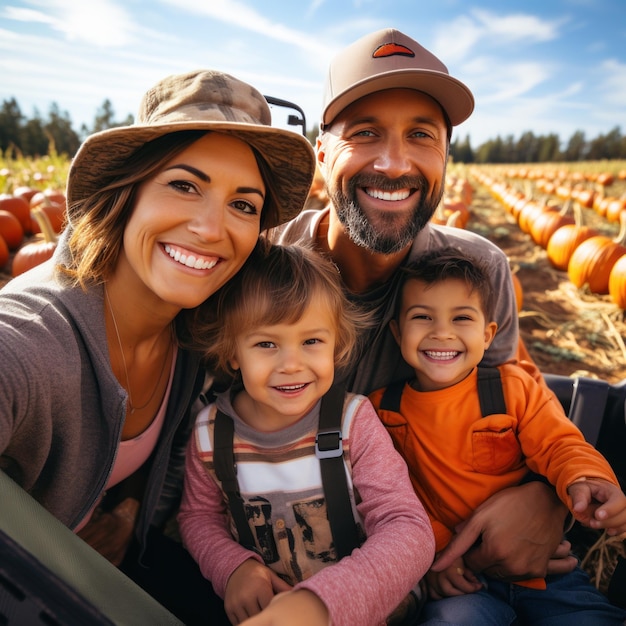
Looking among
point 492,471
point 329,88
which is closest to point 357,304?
point 492,471

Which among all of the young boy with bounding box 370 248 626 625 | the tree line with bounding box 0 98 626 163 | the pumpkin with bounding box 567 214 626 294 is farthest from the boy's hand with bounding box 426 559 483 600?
the tree line with bounding box 0 98 626 163

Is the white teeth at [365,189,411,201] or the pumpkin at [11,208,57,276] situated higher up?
the white teeth at [365,189,411,201]

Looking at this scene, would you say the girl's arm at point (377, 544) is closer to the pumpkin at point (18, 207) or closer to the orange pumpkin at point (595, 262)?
the orange pumpkin at point (595, 262)

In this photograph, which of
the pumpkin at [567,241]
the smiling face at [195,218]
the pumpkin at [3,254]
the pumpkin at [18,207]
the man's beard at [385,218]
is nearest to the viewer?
the smiling face at [195,218]

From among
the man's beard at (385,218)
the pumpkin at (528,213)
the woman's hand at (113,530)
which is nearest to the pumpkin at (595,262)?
the pumpkin at (528,213)

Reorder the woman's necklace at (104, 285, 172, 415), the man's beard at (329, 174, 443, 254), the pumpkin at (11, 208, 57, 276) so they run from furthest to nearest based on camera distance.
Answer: the pumpkin at (11, 208, 57, 276) < the man's beard at (329, 174, 443, 254) < the woman's necklace at (104, 285, 172, 415)

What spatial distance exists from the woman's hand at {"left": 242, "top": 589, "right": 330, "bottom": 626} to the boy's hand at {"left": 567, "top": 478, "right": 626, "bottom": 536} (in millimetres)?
948

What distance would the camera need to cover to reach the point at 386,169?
2.26 m

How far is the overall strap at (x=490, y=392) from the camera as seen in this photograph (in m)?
1.96

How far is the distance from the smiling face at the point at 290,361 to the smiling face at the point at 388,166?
689 mm

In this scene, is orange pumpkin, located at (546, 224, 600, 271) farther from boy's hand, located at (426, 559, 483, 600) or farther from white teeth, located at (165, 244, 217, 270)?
white teeth, located at (165, 244, 217, 270)

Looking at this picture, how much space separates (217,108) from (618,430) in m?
2.29

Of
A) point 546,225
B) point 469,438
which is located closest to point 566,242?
point 546,225

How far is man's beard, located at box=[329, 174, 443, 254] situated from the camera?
229 centimetres
